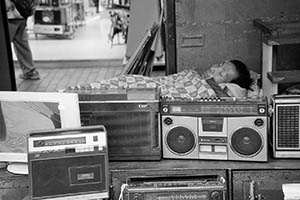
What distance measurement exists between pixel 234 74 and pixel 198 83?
338 millimetres

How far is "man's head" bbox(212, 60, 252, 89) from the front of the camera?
3.02m

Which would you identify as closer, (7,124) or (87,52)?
Answer: (7,124)

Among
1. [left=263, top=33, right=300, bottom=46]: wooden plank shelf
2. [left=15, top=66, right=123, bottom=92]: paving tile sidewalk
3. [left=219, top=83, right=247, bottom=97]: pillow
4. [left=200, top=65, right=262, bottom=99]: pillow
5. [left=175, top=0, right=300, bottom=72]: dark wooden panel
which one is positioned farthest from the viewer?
[left=15, top=66, right=123, bottom=92]: paving tile sidewalk

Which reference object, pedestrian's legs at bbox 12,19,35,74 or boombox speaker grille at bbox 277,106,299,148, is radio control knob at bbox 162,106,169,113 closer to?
boombox speaker grille at bbox 277,106,299,148

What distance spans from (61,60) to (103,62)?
0.49 meters

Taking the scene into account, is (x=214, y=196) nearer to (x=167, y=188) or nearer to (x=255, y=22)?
(x=167, y=188)

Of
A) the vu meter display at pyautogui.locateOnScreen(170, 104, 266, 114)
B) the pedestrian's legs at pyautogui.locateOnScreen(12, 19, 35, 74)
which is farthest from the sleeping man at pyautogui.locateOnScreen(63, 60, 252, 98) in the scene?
the pedestrian's legs at pyautogui.locateOnScreen(12, 19, 35, 74)

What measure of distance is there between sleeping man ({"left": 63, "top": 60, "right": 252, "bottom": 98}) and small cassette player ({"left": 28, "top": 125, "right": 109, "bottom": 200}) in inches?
34.5

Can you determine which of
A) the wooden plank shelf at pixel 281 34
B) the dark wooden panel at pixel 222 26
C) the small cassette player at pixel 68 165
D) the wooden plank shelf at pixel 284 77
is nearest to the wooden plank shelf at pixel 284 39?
the wooden plank shelf at pixel 281 34

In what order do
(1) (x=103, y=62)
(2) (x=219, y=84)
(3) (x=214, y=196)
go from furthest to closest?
(1) (x=103, y=62), (2) (x=219, y=84), (3) (x=214, y=196)

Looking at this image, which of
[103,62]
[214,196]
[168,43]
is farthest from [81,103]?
[103,62]

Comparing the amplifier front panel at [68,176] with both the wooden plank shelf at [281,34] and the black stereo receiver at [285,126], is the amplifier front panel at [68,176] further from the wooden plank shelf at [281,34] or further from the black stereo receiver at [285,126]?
the wooden plank shelf at [281,34]

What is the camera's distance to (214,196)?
1.59 metres

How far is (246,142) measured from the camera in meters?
1.83
